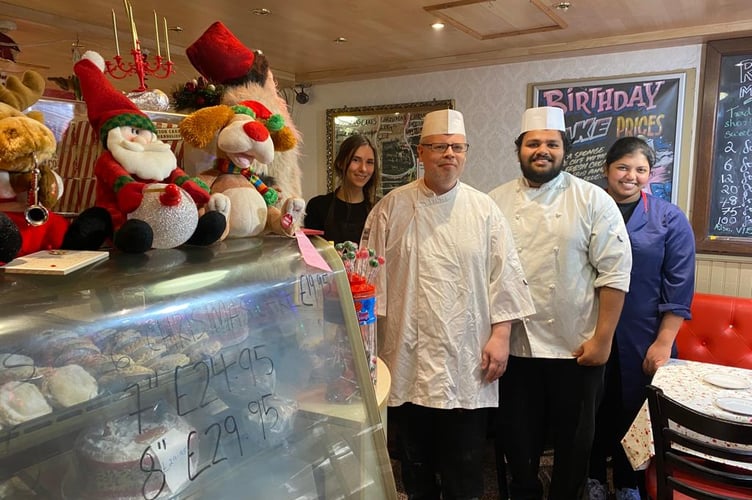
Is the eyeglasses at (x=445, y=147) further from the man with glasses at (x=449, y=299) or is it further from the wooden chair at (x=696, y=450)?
the wooden chair at (x=696, y=450)

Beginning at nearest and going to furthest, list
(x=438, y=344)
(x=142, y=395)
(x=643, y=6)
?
(x=142, y=395), (x=438, y=344), (x=643, y=6)

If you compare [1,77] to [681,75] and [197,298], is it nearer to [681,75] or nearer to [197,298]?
[197,298]

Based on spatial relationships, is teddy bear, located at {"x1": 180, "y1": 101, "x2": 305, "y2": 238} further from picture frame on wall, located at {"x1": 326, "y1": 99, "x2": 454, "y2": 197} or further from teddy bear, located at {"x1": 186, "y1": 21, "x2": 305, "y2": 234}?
picture frame on wall, located at {"x1": 326, "y1": 99, "x2": 454, "y2": 197}

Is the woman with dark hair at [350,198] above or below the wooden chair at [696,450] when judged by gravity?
above

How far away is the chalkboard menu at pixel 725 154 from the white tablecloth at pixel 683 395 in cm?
152

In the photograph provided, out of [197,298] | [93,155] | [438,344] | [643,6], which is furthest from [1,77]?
[643,6]

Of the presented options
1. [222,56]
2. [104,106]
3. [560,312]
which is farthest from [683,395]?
[104,106]

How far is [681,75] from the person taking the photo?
3.31 metres

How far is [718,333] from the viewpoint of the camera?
2795 mm

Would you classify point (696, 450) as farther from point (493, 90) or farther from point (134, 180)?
point (493, 90)

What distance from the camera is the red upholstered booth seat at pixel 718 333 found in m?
2.72

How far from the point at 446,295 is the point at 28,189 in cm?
134

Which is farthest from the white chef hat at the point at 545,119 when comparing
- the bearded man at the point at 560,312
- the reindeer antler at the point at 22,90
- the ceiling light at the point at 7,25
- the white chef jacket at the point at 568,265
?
the ceiling light at the point at 7,25

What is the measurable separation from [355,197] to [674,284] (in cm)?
146
